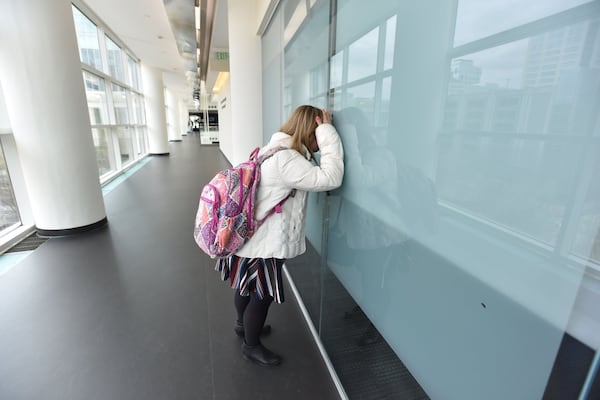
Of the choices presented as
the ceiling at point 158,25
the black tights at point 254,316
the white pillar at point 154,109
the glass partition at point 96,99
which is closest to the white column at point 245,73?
the ceiling at point 158,25

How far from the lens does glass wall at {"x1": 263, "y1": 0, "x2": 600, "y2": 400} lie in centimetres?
56

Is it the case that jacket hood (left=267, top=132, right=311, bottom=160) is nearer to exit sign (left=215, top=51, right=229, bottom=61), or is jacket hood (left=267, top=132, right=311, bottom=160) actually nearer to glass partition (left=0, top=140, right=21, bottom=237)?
glass partition (left=0, top=140, right=21, bottom=237)

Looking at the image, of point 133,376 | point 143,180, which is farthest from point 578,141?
point 143,180

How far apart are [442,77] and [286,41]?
7.75 feet

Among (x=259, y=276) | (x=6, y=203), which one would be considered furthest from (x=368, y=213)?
(x=6, y=203)

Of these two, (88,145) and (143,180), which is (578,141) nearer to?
(88,145)

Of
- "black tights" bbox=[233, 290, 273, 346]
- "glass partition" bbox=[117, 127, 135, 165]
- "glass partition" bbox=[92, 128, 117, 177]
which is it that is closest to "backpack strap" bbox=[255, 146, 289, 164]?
"black tights" bbox=[233, 290, 273, 346]

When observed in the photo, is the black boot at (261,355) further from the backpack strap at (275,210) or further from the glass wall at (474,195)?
the backpack strap at (275,210)

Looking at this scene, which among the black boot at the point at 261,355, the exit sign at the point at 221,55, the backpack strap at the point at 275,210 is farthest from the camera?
the exit sign at the point at 221,55

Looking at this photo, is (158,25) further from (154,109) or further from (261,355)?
(261,355)

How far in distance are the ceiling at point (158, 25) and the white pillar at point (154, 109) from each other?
42.6 inches

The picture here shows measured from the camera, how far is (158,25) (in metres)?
7.16

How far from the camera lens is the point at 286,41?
9.43ft

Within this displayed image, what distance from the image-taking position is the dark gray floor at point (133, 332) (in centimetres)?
174
